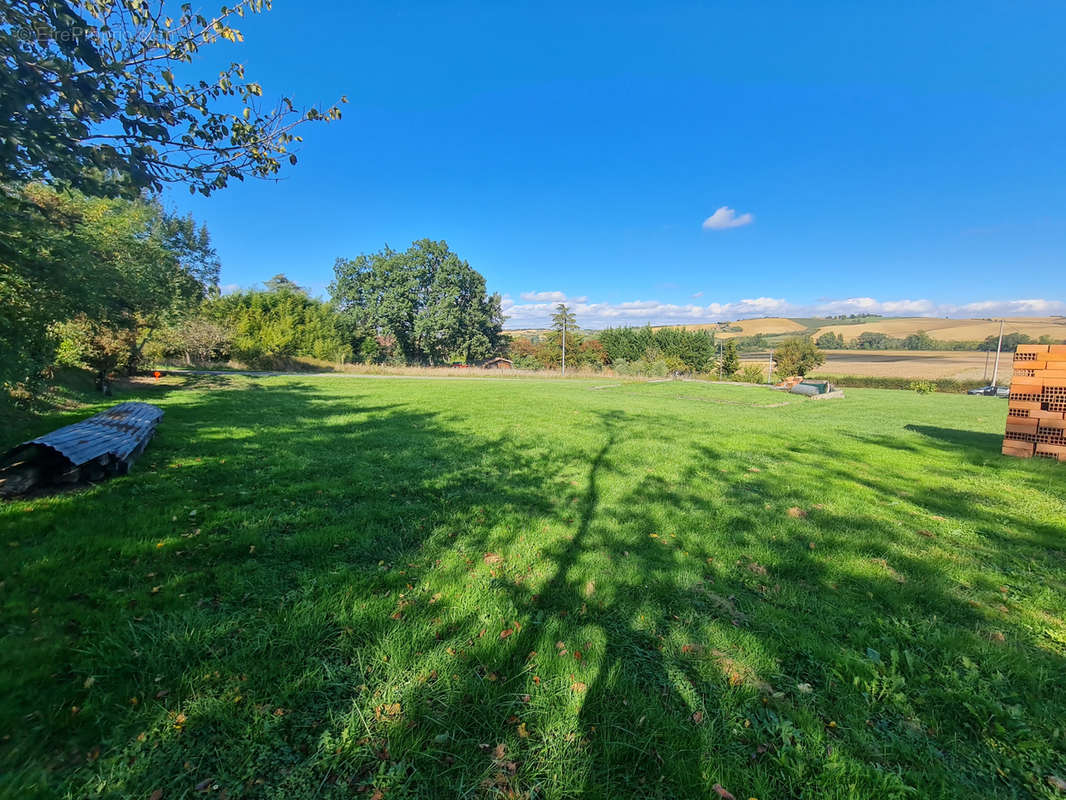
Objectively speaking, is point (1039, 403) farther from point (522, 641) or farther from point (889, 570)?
point (522, 641)

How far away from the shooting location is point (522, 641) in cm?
228

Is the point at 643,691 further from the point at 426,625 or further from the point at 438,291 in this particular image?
the point at 438,291

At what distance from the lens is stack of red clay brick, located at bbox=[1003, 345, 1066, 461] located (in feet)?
21.0

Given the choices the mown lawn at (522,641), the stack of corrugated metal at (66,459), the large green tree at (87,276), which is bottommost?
the mown lawn at (522,641)

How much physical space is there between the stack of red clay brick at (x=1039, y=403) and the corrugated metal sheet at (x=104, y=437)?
13269mm

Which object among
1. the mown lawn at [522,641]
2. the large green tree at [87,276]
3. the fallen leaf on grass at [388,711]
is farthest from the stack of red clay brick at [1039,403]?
the large green tree at [87,276]

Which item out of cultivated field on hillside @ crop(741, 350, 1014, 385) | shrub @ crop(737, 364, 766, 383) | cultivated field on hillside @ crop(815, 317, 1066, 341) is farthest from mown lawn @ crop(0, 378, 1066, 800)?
cultivated field on hillside @ crop(815, 317, 1066, 341)

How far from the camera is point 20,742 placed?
151 cm

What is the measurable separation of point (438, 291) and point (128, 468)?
41620mm

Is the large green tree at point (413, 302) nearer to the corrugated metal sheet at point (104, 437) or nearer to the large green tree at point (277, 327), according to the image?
the large green tree at point (277, 327)

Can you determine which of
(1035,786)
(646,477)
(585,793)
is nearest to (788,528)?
(646,477)

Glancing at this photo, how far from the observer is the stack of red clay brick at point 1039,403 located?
6387mm

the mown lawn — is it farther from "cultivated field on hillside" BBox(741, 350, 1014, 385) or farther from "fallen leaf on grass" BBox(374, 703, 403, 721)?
"cultivated field on hillside" BBox(741, 350, 1014, 385)

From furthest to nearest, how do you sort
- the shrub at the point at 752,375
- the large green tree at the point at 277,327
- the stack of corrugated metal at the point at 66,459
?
the shrub at the point at 752,375 → the large green tree at the point at 277,327 → the stack of corrugated metal at the point at 66,459
